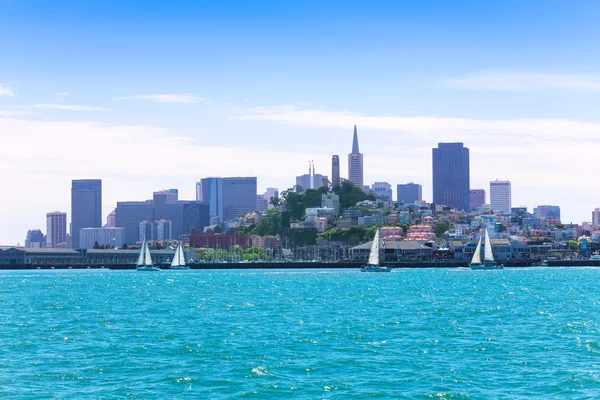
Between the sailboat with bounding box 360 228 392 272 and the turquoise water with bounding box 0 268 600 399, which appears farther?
the sailboat with bounding box 360 228 392 272

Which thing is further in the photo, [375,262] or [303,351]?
[375,262]

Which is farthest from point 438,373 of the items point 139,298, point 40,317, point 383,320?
point 139,298

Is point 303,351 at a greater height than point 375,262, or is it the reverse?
point 375,262

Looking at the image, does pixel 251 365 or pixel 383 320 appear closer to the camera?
pixel 251 365

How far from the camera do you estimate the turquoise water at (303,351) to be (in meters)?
29.5

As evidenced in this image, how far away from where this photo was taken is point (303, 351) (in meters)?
37.2

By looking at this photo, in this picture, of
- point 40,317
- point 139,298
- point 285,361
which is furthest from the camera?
point 139,298

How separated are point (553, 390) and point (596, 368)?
14.2ft

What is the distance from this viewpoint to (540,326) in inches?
1834

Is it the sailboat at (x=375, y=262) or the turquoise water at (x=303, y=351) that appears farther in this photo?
the sailboat at (x=375, y=262)

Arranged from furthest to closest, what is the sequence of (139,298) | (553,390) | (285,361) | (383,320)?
(139,298), (383,320), (285,361), (553,390)

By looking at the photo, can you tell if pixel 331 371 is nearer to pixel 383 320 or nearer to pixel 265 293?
pixel 383 320

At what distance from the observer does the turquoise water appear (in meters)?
29.5

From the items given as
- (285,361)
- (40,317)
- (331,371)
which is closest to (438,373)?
(331,371)
